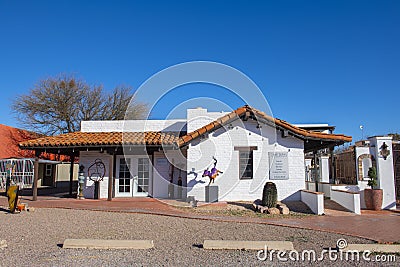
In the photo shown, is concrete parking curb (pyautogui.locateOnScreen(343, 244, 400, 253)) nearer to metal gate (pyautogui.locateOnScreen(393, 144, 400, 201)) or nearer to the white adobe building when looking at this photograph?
the white adobe building

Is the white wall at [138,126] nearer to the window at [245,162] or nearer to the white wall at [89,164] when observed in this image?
the white wall at [89,164]

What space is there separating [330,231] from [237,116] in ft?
19.9

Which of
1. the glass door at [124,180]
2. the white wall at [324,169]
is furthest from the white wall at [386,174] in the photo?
the glass door at [124,180]

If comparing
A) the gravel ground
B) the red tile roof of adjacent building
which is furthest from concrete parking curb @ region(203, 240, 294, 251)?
the red tile roof of adjacent building

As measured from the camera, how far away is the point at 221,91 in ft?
41.7

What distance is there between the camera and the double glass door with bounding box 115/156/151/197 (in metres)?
13.9

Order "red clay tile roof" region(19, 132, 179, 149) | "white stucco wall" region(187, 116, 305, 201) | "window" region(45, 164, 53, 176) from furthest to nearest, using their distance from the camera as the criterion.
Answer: "window" region(45, 164, 53, 176)
"red clay tile roof" region(19, 132, 179, 149)
"white stucco wall" region(187, 116, 305, 201)

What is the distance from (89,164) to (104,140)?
1.83m

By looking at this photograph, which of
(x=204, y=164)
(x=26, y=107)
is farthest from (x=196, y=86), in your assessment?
(x=26, y=107)

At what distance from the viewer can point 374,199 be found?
11.0 metres

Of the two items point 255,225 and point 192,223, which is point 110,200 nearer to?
point 192,223

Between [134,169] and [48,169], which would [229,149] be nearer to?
[134,169]

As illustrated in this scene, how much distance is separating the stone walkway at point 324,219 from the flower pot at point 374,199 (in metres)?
0.33

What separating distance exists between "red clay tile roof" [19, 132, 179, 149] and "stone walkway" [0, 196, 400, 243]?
90.6 inches
